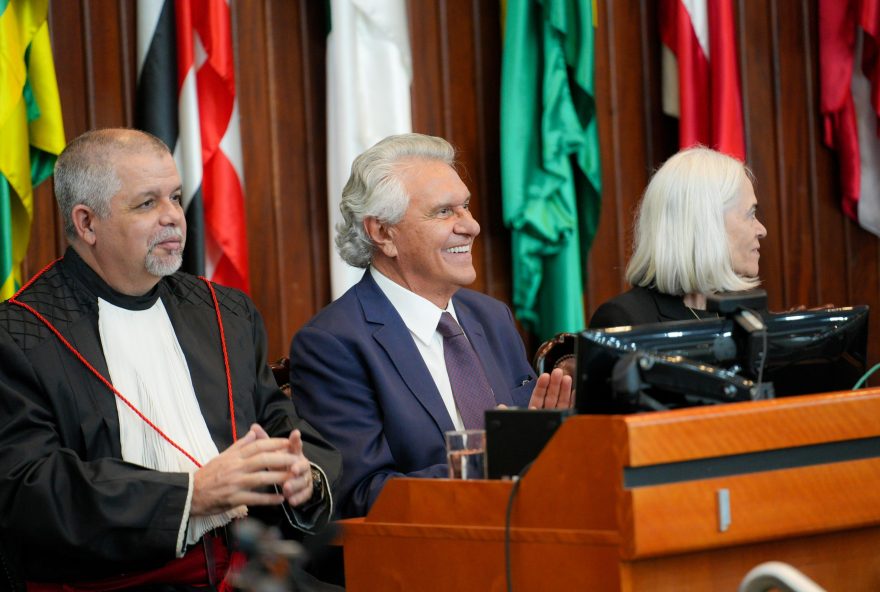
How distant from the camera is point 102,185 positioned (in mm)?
3055

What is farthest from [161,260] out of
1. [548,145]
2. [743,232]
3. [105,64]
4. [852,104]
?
[852,104]

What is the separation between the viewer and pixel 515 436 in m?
2.19

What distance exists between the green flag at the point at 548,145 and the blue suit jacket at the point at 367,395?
5.18 feet

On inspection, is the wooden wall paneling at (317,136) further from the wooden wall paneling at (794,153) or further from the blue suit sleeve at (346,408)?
the wooden wall paneling at (794,153)

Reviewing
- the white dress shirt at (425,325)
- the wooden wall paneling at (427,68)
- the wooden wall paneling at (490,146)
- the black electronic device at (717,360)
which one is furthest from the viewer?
the wooden wall paneling at (490,146)

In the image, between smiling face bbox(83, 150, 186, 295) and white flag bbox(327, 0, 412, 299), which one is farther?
white flag bbox(327, 0, 412, 299)

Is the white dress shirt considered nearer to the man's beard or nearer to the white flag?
the man's beard

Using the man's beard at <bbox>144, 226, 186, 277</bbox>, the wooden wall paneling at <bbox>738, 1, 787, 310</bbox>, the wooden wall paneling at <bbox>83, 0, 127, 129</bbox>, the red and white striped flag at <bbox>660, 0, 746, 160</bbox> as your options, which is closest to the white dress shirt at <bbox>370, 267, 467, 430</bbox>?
the man's beard at <bbox>144, 226, 186, 277</bbox>

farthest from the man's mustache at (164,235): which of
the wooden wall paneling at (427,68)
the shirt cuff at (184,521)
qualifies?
the wooden wall paneling at (427,68)

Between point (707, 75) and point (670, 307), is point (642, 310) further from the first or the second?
point (707, 75)

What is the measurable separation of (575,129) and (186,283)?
2.01m

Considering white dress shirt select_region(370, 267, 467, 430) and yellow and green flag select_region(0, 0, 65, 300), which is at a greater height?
yellow and green flag select_region(0, 0, 65, 300)

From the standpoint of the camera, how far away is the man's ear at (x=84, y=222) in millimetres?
3043

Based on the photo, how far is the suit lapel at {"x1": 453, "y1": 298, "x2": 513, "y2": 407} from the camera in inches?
135
